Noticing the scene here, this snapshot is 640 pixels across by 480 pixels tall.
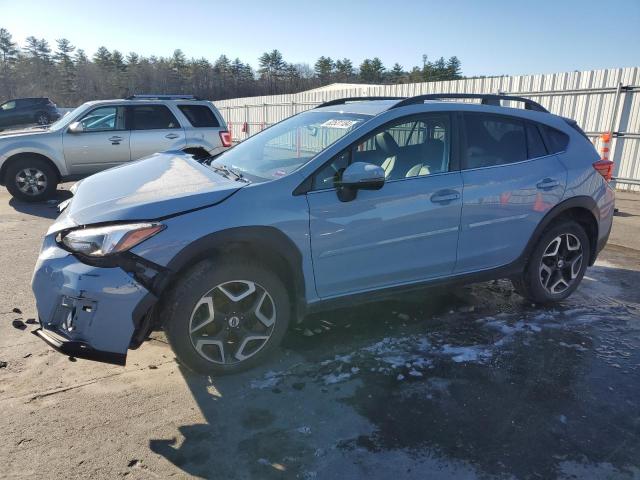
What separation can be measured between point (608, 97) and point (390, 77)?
87440 millimetres

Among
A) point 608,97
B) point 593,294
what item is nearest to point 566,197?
point 593,294

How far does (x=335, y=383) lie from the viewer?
3.15m

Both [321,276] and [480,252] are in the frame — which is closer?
[321,276]

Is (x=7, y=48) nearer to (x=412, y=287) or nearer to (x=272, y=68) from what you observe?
(x=272, y=68)

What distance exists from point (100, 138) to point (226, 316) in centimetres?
739

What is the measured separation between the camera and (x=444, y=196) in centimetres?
363

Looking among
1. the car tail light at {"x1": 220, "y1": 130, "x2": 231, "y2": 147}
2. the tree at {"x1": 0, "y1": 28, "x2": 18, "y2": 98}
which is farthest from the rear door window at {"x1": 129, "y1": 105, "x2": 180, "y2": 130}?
the tree at {"x1": 0, "y1": 28, "x2": 18, "y2": 98}

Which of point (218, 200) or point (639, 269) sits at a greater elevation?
point (218, 200)

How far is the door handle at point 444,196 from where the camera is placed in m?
3.59

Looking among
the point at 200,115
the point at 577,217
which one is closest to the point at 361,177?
the point at 577,217

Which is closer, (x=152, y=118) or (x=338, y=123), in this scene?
(x=338, y=123)

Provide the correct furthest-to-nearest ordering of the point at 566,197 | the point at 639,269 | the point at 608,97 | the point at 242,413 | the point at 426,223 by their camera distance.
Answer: the point at 608,97 → the point at 639,269 → the point at 566,197 → the point at 426,223 → the point at 242,413

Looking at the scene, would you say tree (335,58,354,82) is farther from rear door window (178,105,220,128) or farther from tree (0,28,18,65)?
rear door window (178,105,220,128)

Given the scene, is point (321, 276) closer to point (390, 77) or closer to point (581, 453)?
point (581, 453)
